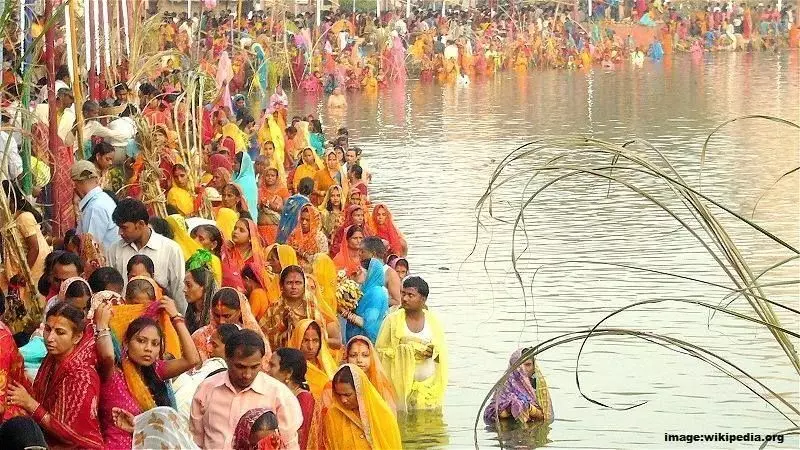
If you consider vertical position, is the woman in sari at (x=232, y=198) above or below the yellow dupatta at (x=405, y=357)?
above

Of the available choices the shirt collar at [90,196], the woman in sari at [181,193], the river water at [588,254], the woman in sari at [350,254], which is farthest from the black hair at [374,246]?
the shirt collar at [90,196]

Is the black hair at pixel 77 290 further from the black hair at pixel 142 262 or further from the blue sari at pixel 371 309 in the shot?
the blue sari at pixel 371 309

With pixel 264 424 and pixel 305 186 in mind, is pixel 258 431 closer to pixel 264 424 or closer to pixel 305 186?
pixel 264 424

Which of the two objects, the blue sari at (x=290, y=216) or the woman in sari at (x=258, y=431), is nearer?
the woman in sari at (x=258, y=431)

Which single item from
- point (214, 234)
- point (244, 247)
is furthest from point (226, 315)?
point (244, 247)

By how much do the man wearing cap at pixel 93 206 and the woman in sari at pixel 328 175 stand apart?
4.41 meters

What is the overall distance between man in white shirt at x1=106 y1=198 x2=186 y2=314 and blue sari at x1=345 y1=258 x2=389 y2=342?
4.39 feet

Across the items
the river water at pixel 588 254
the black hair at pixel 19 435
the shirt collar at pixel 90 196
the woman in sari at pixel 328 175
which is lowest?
the river water at pixel 588 254

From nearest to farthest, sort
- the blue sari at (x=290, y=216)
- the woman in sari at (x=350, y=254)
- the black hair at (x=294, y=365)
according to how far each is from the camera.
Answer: the black hair at (x=294, y=365)
the woman in sari at (x=350, y=254)
the blue sari at (x=290, y=216)

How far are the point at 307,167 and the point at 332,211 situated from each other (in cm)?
216

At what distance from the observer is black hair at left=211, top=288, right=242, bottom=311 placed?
7.00 meters

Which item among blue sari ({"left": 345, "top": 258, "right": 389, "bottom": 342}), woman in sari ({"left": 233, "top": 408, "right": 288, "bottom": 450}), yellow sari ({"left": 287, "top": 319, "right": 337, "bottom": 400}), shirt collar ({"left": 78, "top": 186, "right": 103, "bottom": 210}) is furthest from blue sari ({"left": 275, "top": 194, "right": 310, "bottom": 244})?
woman in sari ({"left": 233, "top": 408, "right": 288, "bottom": 450})

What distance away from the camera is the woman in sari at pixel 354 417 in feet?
21.6

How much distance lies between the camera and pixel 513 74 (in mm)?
39000
